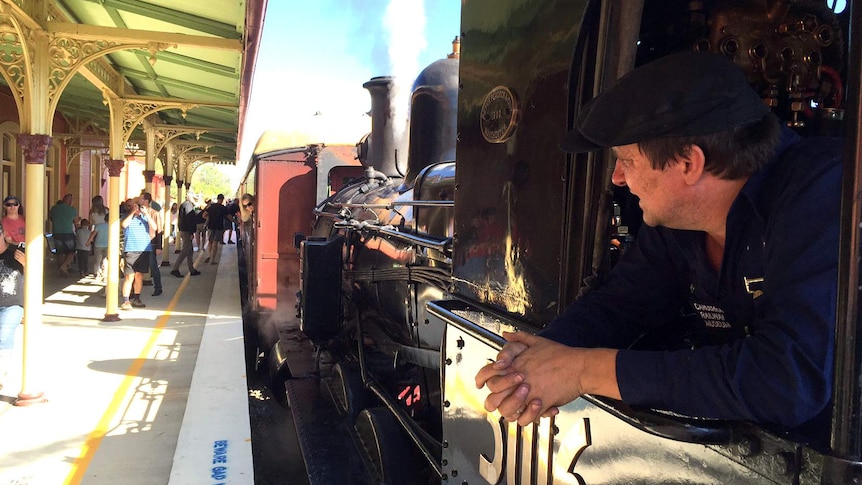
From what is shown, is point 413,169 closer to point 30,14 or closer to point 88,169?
point 30,14

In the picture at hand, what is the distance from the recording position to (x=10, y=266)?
16.0 feet

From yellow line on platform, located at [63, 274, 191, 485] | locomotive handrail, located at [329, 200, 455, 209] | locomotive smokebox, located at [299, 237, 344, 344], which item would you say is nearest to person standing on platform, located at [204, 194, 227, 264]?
yellow line on platform, located at [63, 274, 191, 485]

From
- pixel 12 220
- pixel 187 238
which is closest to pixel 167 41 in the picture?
pixel 12 220

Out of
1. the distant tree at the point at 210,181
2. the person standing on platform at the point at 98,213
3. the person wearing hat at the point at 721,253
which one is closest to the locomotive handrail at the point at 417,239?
the person wearing hat at the point at 721,253

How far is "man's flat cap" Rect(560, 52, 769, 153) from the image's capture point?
3.14ft

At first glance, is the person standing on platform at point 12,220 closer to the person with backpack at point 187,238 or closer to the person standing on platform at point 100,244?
the person standing on platform at point 100,244

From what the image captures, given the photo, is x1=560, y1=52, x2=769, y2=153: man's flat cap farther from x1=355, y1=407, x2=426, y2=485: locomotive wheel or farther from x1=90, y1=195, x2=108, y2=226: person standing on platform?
x1=90, y1=195, x2=108, y2=226: person standing on platform

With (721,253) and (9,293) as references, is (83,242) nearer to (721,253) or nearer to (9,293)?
(9,293)

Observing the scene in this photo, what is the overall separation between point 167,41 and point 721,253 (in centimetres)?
562

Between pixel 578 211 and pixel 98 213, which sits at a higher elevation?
pixel 578 211

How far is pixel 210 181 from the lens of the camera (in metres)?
92.7

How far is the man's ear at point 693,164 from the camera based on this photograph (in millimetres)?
988

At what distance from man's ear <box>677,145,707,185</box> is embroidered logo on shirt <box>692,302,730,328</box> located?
0.31 metres

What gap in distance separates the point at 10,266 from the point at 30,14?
196 centimetres
